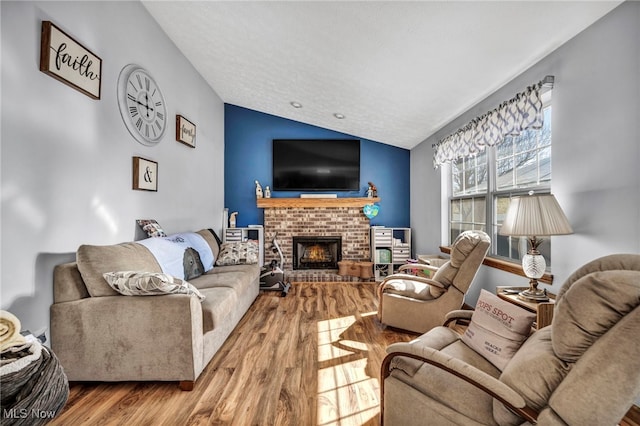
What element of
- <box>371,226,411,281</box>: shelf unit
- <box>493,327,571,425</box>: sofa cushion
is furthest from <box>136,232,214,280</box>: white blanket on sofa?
<box>371,226,411,281</box>: shelf unit

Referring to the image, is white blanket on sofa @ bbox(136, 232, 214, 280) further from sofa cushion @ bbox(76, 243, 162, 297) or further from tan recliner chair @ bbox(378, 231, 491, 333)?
tan recliner chair @ bbox(378, 231, 491, 333)

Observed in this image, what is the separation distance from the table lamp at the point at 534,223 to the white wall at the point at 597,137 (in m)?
0.23

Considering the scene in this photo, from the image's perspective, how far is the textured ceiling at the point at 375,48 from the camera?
210 centimetres

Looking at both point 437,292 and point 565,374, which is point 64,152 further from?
point 437,292

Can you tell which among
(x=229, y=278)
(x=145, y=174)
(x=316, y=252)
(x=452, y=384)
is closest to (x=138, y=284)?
(x=229, y=278)

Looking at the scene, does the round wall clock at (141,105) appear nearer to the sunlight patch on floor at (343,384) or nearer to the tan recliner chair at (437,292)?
the sunlight patch on floor at (343,384)

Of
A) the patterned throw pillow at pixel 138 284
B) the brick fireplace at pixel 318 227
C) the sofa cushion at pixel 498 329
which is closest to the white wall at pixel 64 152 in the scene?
the patterned throw pillow at pixel 138 284

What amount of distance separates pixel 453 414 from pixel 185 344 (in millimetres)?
1587

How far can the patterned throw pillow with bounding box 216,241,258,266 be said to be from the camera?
3.86 m

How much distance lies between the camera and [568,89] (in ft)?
7.20

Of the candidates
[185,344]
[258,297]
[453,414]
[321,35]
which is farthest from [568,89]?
[258,297]

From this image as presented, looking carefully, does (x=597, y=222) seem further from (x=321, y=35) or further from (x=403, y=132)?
(x=403, y=132)

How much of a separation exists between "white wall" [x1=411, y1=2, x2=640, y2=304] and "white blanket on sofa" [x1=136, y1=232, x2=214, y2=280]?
10.5 ft

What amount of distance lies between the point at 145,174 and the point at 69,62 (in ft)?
Result: 3.67
